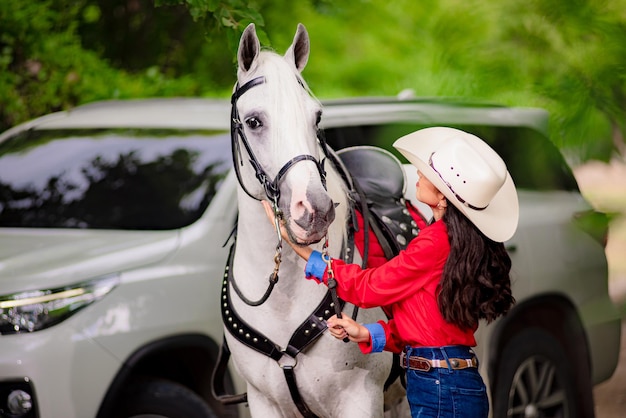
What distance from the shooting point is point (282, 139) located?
267 cm

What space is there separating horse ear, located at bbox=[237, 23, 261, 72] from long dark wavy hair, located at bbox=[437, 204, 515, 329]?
812mm

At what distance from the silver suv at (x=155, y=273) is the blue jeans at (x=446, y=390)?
→ 1.76 feet

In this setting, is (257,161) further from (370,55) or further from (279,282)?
(370,55)

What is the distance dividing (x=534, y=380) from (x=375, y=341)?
7.76 ft

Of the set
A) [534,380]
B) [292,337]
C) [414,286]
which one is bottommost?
[534,380]

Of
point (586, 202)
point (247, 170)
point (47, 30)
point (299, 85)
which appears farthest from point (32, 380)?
point (47, 30)

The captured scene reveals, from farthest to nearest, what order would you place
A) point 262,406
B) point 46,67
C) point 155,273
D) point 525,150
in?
point 46,67
point 155,273
point 262,406
point 525,150

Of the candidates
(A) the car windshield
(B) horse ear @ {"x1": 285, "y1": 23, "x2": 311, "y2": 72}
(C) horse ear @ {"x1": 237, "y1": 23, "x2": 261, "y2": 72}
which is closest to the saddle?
(B) horse ear @ {"x1": 285, "y1": 23, "x2": 311, "y2": 72}

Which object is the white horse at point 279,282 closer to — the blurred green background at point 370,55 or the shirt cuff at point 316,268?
the shirt cuff at point 316,268

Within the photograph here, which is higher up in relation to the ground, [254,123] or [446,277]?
[254,123]

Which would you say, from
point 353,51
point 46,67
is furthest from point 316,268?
point 353,51

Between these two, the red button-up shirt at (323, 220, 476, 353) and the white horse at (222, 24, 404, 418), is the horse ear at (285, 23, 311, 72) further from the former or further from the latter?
the red button-up shirt at (323, 220, 476, 353)

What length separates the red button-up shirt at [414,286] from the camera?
2.73 metres

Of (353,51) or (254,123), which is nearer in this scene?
(254,123)
